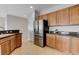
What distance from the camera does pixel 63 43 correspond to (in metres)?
3.82

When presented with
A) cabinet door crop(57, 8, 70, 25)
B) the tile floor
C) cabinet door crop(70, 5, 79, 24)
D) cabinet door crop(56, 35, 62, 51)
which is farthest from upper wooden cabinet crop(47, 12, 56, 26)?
the tile floor

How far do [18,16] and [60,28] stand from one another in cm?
226

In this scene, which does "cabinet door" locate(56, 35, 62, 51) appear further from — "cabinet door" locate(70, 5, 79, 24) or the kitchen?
"cabinet door" locate(70, 5, 79, 24)

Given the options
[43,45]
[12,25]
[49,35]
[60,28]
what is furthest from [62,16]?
[12,25]

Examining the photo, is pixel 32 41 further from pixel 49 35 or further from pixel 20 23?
pixel 20 23

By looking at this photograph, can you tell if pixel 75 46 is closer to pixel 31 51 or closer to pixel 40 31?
pixel 31 51

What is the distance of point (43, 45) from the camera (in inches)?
199

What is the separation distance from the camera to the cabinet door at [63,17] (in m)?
4.06

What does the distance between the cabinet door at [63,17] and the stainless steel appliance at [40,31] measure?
0.83 m

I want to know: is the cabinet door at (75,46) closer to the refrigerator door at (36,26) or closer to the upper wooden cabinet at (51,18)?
the upper wooden cabinet at (51,18)

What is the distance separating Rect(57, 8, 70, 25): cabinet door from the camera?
4059 mm

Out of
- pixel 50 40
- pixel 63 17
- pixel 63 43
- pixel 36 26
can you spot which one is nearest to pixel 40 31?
pixel 36 26

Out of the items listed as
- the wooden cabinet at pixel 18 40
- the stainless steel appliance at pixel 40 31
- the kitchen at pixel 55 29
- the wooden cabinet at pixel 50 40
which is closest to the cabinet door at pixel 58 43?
the kitchen at pixel 55 29

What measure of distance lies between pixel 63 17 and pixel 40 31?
4.84ft
